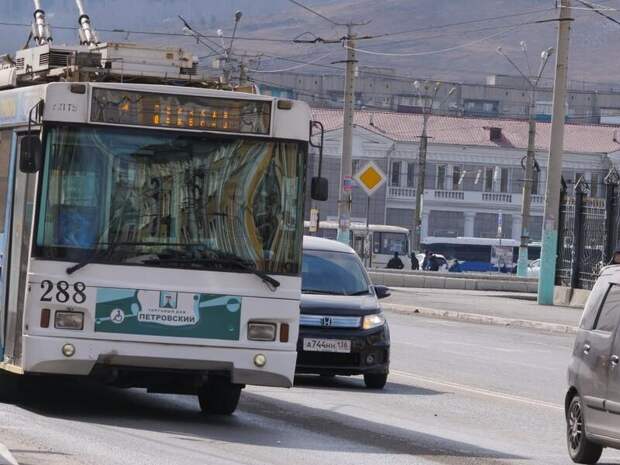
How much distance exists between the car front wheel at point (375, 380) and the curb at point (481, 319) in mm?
14581

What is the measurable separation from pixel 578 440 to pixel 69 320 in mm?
4085

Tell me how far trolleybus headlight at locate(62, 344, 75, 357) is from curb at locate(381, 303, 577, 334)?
791 inches

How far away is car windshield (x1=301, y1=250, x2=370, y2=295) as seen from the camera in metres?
18.8

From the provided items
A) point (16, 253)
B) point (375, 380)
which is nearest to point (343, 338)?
point (375, 380)

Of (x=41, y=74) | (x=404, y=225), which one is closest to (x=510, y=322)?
(x=41, y=74)

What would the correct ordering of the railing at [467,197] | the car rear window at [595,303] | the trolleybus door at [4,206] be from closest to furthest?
the car rear window at [595,303] < the trolleybus door at [4,206] < the railing at [467,197]

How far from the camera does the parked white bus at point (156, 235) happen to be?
13.7 m

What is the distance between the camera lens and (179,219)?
13906 mm

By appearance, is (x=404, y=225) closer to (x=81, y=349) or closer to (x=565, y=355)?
(x=565, y=355)

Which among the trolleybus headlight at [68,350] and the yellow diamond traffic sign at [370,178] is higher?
the yellow diamond traffic sign at [370,178]

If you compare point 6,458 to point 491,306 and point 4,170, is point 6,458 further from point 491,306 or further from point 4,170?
point 491,306

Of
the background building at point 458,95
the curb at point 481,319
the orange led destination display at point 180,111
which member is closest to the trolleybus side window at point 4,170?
the orange led destination display at point 180,111

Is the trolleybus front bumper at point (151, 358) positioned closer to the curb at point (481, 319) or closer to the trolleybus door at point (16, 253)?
the trolleybus door at point (16, 253)

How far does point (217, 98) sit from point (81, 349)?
92.6 inches
